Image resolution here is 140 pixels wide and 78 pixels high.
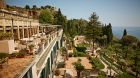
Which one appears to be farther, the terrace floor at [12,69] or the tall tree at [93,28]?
the tall tree at [93,28]

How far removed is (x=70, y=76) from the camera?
92.4 ft

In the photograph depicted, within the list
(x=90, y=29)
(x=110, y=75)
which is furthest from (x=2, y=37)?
(x=90, y=29)

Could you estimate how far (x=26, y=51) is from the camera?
1372cm

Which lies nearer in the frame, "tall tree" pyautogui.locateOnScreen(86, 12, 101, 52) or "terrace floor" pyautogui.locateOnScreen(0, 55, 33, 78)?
"terrace floor" pyautogui.locateOnScreen(0, 55, 33, 78)

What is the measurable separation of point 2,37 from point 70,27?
7495 cm

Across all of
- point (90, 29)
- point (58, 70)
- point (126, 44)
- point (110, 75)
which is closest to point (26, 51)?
point (58, 70)

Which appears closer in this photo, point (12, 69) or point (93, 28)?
point (12, 69)

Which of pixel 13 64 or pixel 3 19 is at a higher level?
pixel 3 19

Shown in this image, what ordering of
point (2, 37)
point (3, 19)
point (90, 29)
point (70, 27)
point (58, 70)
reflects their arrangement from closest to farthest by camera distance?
1. point (2, 37)
2. point (3, 19)
3. point (58, 70)
4. point (90, 29)
5. point (70, 27)

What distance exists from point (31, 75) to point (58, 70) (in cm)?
1766

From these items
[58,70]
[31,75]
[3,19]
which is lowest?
[58,70]

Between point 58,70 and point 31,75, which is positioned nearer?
point 31,75

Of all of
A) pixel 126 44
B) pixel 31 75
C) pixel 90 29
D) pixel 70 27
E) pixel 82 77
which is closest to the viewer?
pixel 31 75

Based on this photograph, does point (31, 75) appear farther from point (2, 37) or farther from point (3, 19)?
point (3, 19)
